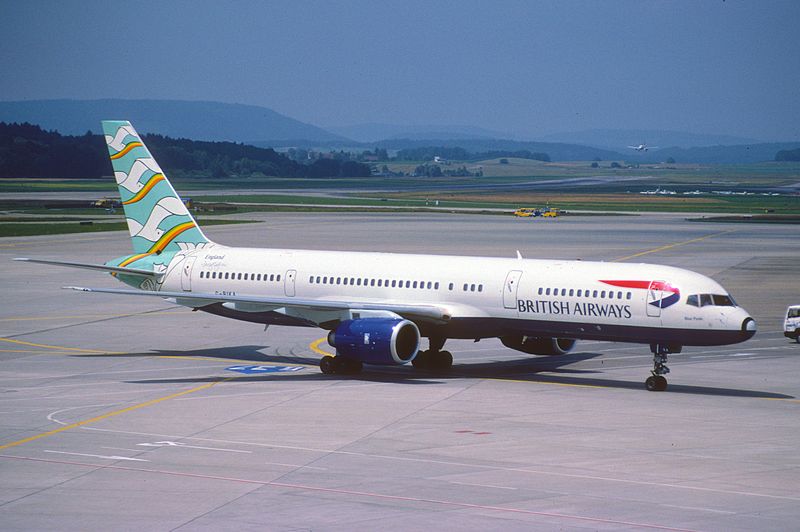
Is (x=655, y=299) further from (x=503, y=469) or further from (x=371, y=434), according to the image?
(x=503, y=469)

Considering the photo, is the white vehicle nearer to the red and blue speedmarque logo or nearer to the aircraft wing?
the red and blue speedmarque logo

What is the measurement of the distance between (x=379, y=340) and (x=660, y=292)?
31.3ft

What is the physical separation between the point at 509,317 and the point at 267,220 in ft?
322

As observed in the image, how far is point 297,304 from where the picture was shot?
1559 inches

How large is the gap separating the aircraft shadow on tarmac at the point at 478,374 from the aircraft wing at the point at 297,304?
92.7 inches

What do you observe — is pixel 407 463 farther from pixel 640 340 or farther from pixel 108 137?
pixel 108 137

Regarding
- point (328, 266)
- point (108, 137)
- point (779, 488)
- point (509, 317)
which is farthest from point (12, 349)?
point (779, 488)

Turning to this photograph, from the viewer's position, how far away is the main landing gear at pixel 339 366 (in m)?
39.3

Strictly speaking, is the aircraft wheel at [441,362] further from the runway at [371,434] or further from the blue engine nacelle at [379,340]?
the blue engine nacelle at [379,340]

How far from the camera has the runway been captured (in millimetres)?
22359

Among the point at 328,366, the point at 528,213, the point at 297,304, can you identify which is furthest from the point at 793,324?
the point at 528,213

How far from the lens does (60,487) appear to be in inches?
951

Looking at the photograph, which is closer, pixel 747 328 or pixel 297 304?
pixel 747 328

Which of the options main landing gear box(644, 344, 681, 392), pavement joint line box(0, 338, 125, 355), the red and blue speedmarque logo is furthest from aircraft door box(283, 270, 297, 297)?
main landing gear box(644, 344, 681, 392)
